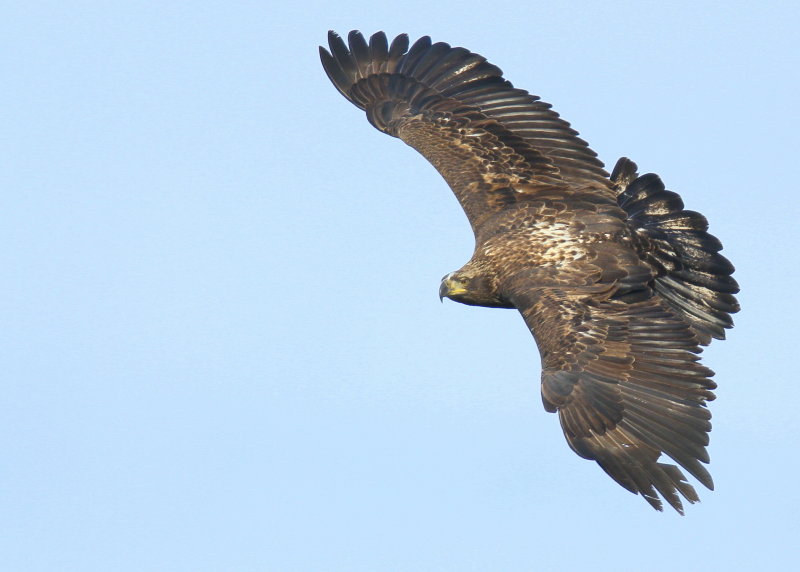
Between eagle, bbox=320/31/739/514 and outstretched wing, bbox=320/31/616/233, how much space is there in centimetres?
1

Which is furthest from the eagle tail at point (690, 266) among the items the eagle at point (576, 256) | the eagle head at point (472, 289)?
the eagle head at point (472, 289)

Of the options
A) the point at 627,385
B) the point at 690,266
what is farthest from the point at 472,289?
the point at 627,385

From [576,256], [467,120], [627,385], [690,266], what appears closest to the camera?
[627,385]

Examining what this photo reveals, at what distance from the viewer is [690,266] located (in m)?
15.0

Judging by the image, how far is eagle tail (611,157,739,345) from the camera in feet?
48.9

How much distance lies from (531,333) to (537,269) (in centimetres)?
80

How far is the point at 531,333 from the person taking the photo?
45.8 feet

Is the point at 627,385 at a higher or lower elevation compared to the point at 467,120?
lower

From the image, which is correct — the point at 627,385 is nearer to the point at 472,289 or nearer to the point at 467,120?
the point at 472,289

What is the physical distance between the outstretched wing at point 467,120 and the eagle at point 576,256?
14mm

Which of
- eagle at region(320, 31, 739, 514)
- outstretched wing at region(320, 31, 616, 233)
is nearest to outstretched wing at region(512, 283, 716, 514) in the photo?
eagle at region(320, 31, 739, 514)

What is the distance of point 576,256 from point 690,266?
→ 1175 mm

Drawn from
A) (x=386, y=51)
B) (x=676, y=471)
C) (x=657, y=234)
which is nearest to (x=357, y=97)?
(x=386, y=51)

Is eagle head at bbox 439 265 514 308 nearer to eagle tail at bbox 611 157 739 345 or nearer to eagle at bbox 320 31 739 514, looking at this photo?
eagle at bbox 320 31 739 514
